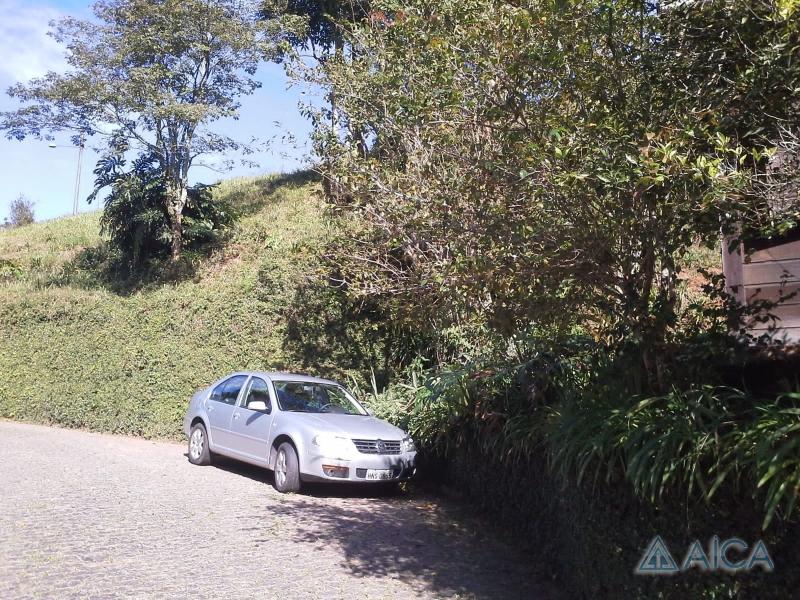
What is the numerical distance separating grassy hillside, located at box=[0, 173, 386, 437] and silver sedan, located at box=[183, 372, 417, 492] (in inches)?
112

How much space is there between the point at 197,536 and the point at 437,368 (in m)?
5.65

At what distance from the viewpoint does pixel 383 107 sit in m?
11.3

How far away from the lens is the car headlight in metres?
9.75

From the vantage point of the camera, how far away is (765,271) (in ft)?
31.6

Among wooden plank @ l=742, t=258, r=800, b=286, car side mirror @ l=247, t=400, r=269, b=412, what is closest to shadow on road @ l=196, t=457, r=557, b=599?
car side mirror @ l=247, t=400, r=269, b=412

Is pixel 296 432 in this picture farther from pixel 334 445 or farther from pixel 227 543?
pixel 227 543

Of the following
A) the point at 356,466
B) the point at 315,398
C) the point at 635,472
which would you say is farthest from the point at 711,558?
the point at 315,398

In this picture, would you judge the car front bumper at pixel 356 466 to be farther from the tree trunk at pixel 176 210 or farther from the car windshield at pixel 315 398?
the tree trunk at pixel 176 210

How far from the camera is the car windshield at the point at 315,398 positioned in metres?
11.0

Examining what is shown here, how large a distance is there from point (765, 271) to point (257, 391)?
7.07 metres

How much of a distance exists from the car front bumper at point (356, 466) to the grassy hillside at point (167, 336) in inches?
175

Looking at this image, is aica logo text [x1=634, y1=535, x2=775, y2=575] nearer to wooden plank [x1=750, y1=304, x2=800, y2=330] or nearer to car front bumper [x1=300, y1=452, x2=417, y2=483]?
car front bumper [x1=300, y1=452, x2=417, y2=483]

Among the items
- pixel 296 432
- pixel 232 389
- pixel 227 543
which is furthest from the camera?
pixel 232 389

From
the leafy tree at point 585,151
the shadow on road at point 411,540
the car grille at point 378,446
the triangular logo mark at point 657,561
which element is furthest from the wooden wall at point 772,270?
the triangular logo mark at point 657,561
